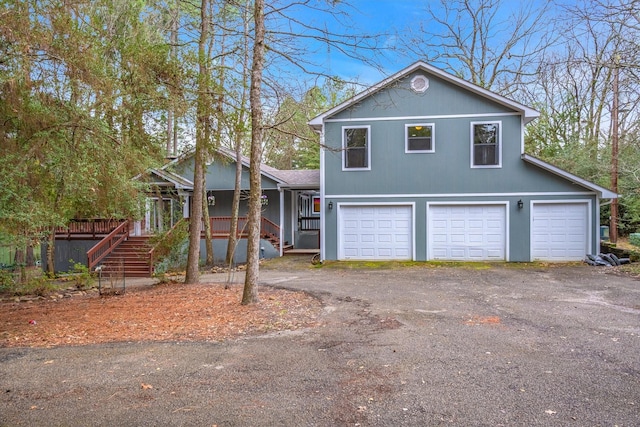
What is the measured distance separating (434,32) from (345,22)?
15128mm

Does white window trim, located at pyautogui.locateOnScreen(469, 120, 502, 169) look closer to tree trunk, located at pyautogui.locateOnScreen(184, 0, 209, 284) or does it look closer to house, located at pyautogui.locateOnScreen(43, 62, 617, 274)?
house, located at pyautogui.locateOnScreen(43, 62, 617, 274)

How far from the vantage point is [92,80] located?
552 centimetres

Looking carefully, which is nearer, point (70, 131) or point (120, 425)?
point (120, 425)

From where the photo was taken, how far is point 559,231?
13.4 meters

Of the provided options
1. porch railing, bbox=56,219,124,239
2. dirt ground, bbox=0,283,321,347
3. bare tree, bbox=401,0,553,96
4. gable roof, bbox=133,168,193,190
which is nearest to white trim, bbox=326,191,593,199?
gable roof, bbox=133,168,193,190

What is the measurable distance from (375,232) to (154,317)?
29.1 feet

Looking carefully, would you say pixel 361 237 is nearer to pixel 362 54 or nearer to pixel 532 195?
pixel 532 195

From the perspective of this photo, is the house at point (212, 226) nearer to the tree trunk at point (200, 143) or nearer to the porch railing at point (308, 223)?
the porch railing at point (308, 223)

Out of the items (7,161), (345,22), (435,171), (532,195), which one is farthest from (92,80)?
(532,195)

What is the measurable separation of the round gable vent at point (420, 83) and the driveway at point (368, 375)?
9.09 metres

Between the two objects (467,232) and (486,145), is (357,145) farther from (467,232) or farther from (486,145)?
(467,232)

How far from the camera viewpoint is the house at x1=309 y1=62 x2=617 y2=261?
1344cm

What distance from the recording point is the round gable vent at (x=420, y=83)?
13.9 m

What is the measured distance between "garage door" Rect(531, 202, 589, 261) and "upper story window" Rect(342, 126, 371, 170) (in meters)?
5.72
